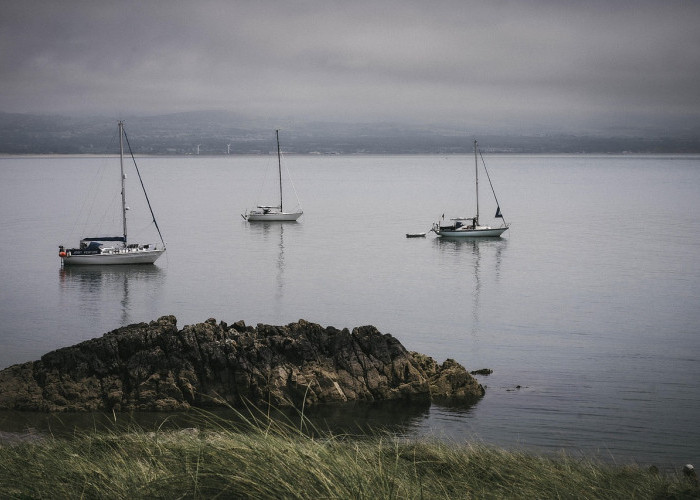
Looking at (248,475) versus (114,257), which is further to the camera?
(114,257)

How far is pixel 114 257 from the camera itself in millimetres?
46188

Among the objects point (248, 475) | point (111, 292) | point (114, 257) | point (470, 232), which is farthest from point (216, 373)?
point (470, 232)

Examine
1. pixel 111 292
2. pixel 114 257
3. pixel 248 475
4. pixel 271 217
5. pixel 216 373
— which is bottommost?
pixel 111 292

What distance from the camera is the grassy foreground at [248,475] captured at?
739 centimetres

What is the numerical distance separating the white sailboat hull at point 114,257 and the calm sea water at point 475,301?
2.61 ft

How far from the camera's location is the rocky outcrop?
18.9m

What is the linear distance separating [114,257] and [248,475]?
40751 millimetres

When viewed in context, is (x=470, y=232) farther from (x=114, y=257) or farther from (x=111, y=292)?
(x=111, y=292)

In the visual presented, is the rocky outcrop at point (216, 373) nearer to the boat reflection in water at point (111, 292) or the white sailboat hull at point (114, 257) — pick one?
the boat reflection in water at point (111, 292)

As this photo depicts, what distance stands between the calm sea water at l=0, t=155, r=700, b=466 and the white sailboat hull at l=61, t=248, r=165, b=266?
2.61ft

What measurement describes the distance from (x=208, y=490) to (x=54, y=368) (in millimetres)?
12982

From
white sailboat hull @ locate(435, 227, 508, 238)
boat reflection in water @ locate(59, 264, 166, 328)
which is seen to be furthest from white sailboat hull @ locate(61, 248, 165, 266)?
white sailboat hull @ locate(435, 227, 508, 238)

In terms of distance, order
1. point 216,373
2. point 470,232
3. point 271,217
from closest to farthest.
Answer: point 216,373
point 470,232
point 271,217

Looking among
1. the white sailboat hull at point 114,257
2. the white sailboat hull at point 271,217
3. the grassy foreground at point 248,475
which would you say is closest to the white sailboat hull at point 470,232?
the white sailboat hull at point 271,217
